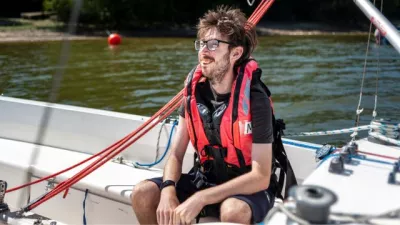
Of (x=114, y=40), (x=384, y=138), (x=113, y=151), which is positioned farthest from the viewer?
(x=114, y=40)

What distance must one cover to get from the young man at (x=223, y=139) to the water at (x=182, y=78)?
430 centimetres

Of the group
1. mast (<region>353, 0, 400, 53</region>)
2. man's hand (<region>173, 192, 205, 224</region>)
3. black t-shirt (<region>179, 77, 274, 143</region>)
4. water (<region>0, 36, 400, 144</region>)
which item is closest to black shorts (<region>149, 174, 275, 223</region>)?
man's hand (<region>173, 192, 205, 224</region>)

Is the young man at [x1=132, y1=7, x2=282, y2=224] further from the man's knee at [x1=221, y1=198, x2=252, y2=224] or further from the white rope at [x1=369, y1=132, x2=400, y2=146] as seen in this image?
the white rope at [x1=369, y1=132, x2=400, y2=146]

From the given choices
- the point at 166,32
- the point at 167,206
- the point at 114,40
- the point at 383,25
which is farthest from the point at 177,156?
the point at 166,32

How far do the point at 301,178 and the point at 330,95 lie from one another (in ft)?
27.3

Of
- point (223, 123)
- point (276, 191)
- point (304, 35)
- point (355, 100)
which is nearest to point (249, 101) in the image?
point (223, 123)

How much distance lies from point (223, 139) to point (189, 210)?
0.37 meters

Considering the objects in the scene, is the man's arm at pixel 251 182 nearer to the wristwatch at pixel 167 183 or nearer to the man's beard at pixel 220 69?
the wristwatch at pixel 167 183

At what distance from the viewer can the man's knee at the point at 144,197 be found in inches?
93.4

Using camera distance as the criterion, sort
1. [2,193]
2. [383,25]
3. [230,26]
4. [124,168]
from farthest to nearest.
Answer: [124,168] < [2,193] < [230,26] < [383,25]

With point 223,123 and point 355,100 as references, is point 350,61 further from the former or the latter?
point 223,123

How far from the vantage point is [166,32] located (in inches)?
1087

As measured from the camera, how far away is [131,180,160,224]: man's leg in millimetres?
2375

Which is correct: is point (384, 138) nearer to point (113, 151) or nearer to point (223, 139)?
point (223, 139)
